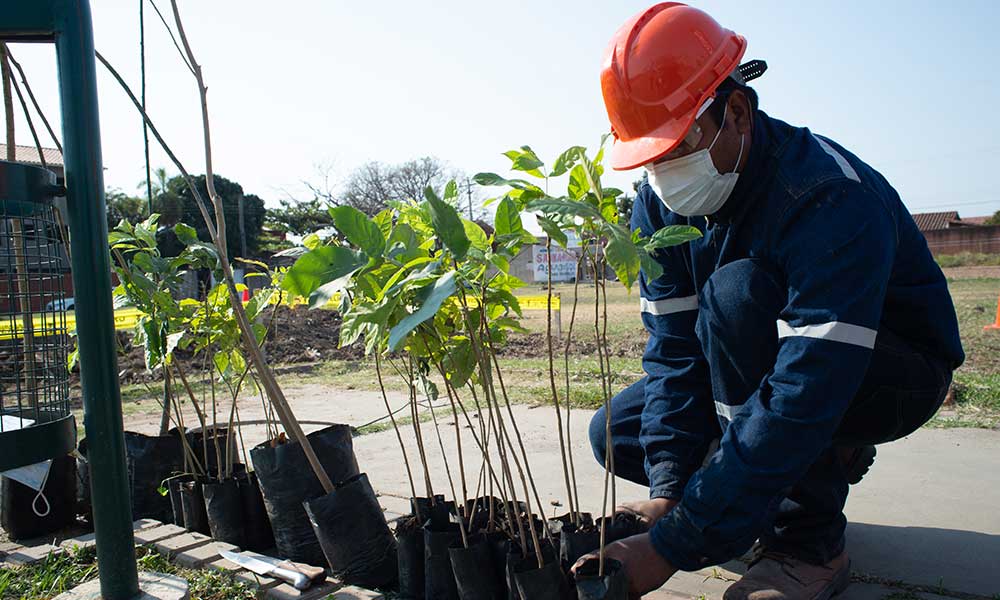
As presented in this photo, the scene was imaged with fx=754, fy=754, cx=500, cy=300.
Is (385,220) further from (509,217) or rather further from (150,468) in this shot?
(150,468)

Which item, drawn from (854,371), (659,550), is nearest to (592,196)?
(854,371)

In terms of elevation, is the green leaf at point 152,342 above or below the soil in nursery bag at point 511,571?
above

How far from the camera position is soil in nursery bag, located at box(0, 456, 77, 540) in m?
2.58

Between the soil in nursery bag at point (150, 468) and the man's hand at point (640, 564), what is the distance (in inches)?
68.1

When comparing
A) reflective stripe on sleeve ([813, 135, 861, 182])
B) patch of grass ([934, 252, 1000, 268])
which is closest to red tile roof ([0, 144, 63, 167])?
reflective stripe on sleeve ([813, 135, 861, 182])

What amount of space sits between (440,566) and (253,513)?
0.84 m

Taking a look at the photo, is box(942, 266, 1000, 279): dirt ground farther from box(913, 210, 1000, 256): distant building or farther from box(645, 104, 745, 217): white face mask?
box(645, 104, 745, 217): white face mask

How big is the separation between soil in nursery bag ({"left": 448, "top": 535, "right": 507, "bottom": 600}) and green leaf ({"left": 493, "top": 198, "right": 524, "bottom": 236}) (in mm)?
740

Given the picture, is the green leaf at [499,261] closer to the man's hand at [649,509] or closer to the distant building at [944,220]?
the man's hand at [649,509]

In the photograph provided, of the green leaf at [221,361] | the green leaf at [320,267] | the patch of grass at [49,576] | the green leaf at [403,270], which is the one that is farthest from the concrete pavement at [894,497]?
the green leaf at [320,267]

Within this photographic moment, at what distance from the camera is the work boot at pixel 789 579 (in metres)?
1.72

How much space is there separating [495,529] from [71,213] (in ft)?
4.08

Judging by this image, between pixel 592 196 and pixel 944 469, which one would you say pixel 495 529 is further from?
pixel 944 469

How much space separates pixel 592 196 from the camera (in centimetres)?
160
